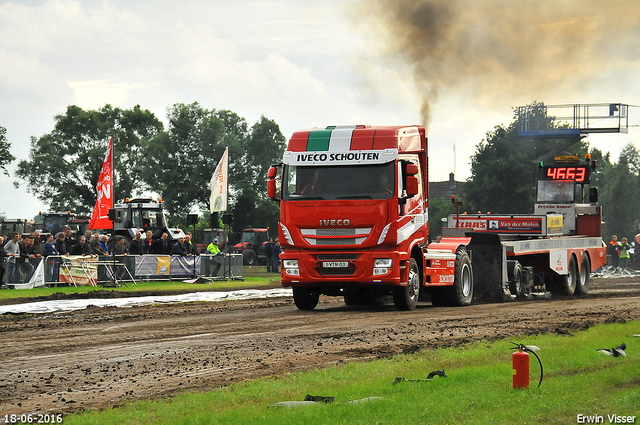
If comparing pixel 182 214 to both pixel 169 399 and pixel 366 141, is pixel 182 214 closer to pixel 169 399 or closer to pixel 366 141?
pixel 366 141

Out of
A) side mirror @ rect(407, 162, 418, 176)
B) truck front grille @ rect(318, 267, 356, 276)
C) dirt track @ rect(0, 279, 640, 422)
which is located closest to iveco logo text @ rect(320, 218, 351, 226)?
truck front grille @ rect(318, 267, 356, 276)

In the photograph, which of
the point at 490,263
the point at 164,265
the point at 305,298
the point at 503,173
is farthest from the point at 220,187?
the point at 503,173

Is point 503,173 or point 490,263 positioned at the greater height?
point 503,173

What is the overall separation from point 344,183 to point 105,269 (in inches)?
469

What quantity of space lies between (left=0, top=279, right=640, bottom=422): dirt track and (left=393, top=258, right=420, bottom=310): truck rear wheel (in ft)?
0.98

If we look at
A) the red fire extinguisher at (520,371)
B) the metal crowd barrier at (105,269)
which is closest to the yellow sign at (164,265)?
the metal crowd barrier at (105,269)

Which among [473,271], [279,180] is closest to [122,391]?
[279,180]

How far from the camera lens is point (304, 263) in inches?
662

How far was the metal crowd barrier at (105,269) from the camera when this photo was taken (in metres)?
23.9

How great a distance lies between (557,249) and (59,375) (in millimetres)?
17402

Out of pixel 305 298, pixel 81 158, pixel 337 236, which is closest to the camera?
pixel 337 236

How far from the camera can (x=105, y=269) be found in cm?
2578

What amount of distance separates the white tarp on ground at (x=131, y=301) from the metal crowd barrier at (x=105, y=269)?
3449 mm

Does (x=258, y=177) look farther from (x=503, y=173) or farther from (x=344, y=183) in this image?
(x=344, y=183)
